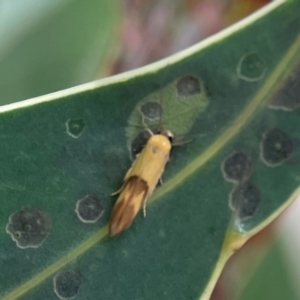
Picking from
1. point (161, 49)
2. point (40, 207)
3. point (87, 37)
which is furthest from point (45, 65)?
point (40, 207)

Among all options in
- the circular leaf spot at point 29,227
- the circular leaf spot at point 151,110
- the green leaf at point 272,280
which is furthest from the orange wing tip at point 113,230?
the green leaf at point 272,280

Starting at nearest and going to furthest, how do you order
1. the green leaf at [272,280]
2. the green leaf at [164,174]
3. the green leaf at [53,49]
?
the green leaf at [164,174], the green leaf at [272,280], the green leaf at [53,49]

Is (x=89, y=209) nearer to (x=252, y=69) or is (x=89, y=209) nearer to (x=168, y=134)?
(x=168, y=134)

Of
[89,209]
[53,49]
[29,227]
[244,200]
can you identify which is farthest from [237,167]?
[53,49]

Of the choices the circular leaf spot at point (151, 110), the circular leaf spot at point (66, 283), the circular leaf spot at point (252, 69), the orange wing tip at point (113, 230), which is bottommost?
the circular leaf spot at point (66, 283)

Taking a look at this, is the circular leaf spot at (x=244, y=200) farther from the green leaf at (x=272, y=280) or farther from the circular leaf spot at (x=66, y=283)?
the circular leaf spot at (x=66, y=283)

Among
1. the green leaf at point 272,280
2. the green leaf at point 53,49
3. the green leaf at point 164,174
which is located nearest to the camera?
the green leaf at point 164,174

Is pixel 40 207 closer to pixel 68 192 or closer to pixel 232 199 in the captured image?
pixel 68 192
